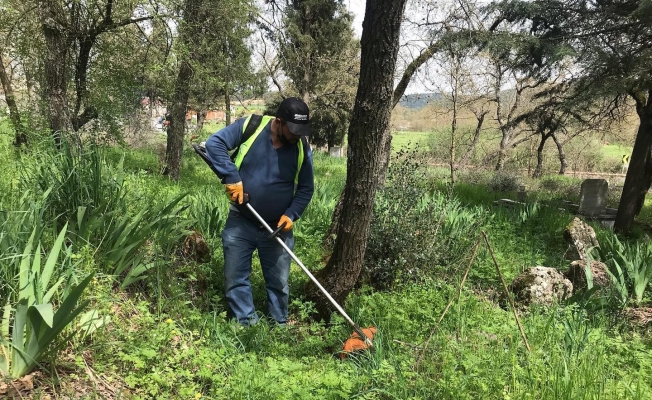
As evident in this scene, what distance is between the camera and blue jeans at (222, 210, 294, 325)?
3.12 metres

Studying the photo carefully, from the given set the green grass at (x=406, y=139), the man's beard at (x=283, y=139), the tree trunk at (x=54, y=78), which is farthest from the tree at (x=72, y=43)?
the green grass at (x=406, y=139)

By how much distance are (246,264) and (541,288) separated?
2.77m

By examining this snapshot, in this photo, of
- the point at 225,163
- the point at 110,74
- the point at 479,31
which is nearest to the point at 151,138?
the point at 110,74

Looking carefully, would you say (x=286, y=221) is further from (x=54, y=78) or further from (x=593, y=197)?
(x=593, y=197)

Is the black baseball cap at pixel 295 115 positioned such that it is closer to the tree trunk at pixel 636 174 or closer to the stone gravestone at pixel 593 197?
the tree trunk at pixel 636 174

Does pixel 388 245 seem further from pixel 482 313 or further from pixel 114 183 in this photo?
pixel 114 183

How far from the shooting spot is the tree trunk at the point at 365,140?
2.86m

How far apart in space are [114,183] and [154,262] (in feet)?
2.45

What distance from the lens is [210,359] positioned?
7.33 feet

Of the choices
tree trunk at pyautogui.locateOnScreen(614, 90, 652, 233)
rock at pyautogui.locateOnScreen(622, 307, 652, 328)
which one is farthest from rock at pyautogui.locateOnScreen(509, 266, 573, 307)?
tree trunk at pyautogui.locateOnScreen(614, 90, 652, 233)

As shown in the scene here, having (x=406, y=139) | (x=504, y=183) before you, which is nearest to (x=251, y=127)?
(x=504, y=183)

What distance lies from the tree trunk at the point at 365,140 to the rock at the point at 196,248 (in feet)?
3.31

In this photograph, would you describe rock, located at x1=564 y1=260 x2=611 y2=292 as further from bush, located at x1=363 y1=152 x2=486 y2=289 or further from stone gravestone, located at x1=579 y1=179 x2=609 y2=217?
stone gravestone, located at x1=579 y1=179 x2=609 y2=217

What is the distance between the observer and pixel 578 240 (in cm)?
536
